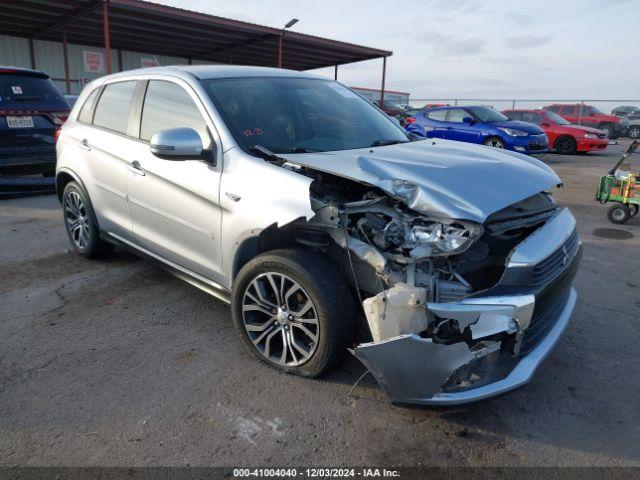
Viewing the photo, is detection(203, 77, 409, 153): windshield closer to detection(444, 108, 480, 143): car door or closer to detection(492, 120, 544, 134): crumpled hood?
detection(444, 108, 480, 143): car door

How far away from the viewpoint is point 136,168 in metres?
3.70

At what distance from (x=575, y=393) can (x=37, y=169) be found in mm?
7594

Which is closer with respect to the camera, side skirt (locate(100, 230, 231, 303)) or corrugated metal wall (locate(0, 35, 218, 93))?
side skirt (locate(100, 230, 231, 303))

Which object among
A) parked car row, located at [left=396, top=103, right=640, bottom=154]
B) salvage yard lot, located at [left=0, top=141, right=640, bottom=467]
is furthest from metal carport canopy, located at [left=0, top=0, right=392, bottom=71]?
salvage yard lot, located at [left=0, top=141, right=640, bottom=467]

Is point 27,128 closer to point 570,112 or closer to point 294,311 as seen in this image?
point 294,311

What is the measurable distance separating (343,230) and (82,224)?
3266 mm

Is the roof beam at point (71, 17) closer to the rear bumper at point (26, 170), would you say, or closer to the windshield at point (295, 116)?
the rear bumper at point (26, 170)

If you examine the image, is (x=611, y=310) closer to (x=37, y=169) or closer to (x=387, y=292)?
(x=387, y=292)

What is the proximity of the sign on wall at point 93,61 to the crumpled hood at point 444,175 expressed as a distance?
72.7 ft

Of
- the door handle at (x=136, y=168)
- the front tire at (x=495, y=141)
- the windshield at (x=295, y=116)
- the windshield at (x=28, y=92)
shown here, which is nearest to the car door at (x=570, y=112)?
the front tire at (x=495, y=141)

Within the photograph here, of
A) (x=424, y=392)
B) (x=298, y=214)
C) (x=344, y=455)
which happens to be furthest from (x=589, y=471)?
(x=298, y=214)

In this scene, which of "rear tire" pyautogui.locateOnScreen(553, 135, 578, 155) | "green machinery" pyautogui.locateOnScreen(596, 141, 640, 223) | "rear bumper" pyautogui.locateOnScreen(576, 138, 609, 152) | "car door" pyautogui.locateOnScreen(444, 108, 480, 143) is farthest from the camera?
"rear tire" pyautogui.locateOnScreen(553, 135, 578, 155)

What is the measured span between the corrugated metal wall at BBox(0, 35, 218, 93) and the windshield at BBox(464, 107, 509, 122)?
39.1 ft

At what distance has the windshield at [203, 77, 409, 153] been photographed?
10.6 ft
